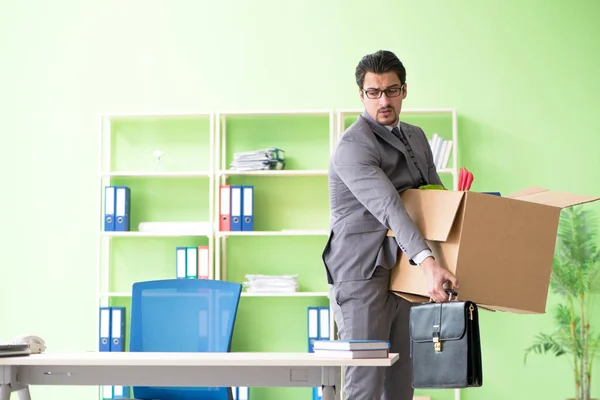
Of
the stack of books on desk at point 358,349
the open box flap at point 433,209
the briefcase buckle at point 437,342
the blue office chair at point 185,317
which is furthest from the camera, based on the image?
the blue office chair at point 185,317

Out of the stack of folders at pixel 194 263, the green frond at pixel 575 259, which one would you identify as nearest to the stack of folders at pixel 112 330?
the stack of folders at pixel 194 263

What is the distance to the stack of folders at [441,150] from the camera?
4.85m

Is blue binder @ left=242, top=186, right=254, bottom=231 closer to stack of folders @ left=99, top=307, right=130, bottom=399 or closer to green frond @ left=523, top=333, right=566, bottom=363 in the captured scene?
stack of folders @ left=99, top=307, right=130, bottom=399

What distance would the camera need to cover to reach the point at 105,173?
16.4 ft

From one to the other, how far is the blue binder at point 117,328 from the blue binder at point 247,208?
86 cm

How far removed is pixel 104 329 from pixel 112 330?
45 mm

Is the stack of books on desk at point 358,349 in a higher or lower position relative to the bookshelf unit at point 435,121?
lower

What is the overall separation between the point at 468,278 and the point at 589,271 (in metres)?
2.65

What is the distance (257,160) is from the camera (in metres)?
4.91

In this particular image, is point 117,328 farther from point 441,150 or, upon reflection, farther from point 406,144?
point 406,144

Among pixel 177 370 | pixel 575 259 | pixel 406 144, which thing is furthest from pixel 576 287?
pixel 177 370

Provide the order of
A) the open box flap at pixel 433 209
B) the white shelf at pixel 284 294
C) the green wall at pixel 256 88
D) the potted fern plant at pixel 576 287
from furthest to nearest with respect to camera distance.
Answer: the green wall at pixel 256 88, the white shelf at pixel 284 294, the potted fern plant at pixel 576 287, the open box flap at pixel 433 209

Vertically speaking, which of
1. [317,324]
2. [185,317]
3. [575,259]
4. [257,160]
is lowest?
[317,324]

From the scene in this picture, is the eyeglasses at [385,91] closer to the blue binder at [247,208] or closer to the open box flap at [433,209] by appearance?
the open box flap at [433,209]
